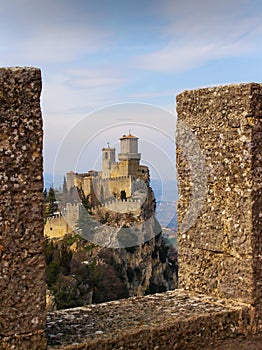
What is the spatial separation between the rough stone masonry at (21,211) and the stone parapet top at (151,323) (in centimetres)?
32

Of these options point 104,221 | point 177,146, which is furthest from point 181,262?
point 104,221

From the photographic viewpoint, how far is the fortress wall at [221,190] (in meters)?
4.21

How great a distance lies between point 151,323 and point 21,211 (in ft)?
4.14

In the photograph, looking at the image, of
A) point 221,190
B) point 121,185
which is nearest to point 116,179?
point 121,185

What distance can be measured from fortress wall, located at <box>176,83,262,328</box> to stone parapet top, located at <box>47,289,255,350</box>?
201mm

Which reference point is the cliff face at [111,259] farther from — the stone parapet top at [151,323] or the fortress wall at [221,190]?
the stone parapet top at [151,323]

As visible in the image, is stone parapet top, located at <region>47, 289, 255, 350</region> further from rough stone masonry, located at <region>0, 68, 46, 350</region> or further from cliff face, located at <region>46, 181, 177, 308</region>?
cliff face, located at <region>46, 181, 177, 308</region>

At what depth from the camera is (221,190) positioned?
442 cm

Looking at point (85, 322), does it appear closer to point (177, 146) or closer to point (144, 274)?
point (177, 146)

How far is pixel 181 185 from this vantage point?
15.5 feet

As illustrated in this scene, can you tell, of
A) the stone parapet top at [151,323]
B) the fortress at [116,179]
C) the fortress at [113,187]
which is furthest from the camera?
the fortress at [116,179]

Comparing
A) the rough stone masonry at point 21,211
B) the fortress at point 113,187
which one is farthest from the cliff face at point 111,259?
the rough stone masonry at point 21,211

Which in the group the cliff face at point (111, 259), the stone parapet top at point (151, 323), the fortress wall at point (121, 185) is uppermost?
the fortress wall at point (121, 185)

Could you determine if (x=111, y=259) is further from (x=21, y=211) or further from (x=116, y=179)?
(x=21, y=211)
